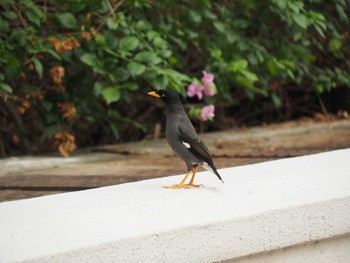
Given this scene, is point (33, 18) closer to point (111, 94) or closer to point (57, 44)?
point (57, 44)

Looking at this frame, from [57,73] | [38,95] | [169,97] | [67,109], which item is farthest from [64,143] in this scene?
[169,97]

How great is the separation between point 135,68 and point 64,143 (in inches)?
26.4

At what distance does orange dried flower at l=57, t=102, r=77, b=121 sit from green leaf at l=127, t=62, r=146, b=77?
45 cm

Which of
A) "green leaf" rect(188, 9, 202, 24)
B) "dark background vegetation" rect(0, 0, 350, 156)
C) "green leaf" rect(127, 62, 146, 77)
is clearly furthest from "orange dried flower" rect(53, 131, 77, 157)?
"green leaf" rect(188, 9, 202, 24)

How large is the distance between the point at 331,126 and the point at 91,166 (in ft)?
6.66

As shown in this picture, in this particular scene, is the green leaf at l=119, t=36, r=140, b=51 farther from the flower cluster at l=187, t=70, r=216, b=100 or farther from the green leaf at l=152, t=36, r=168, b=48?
the flower cluster at l=187, t=70, r=216, b=100

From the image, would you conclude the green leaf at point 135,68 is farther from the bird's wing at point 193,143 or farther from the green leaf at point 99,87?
the bird's wing at point 193,143

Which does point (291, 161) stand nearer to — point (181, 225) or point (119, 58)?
point (181, 225)

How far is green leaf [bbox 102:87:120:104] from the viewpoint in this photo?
3654mm

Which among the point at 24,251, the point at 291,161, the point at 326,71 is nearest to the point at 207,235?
the point at 24,251

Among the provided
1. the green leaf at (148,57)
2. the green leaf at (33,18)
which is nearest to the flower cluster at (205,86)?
the green leaf at (148,57)

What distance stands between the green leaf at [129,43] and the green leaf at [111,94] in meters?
0.21

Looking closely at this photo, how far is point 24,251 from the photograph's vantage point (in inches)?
74.2

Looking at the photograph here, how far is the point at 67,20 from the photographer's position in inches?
147
